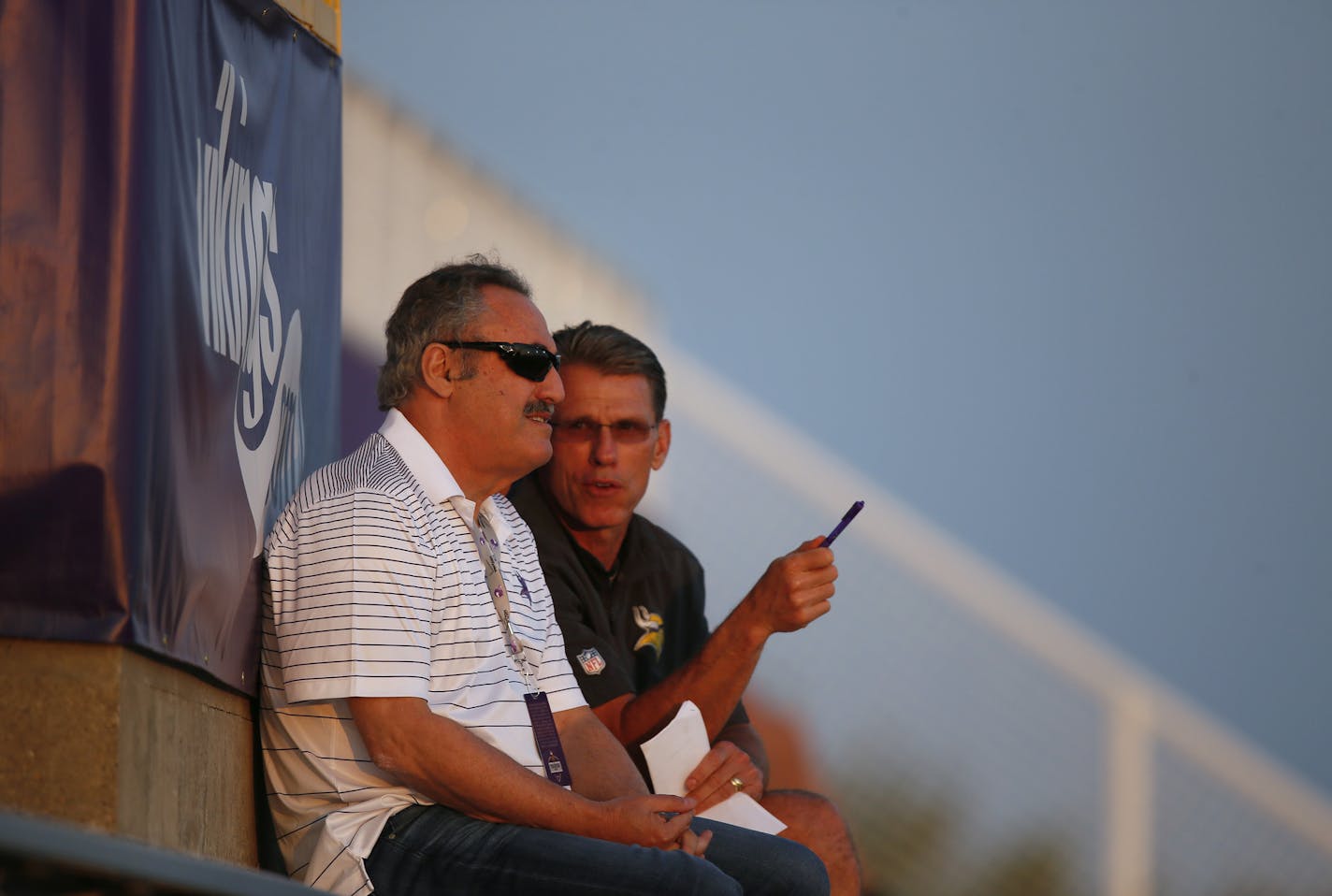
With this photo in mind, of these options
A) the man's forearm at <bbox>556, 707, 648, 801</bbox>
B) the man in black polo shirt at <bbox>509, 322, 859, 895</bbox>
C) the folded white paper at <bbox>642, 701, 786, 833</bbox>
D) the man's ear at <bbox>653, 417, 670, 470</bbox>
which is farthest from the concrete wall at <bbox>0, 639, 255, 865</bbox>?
the man's ear at <bbox>653, 417, 670, 470</bbox>

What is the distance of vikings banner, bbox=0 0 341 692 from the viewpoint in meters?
2.21

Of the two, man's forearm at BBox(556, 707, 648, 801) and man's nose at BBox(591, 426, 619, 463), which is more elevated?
man's nose at BBox(591, 426, 619, 463)

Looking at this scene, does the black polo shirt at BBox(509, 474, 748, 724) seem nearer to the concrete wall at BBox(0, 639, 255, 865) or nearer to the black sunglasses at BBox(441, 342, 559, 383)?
the black sunglasses at BBox(441, 342, 559, 383)

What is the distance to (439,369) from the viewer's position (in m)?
3.12

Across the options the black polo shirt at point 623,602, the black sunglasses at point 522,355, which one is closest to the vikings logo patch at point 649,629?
the black polo shirt at point 623,602

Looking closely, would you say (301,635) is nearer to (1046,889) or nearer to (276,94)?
(276,94)

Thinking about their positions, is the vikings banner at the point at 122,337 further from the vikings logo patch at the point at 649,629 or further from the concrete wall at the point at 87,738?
the vikings logo patch at the point at 649,629

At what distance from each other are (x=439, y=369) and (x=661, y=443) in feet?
3.48

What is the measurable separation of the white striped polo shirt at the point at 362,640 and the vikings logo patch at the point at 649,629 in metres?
0.85

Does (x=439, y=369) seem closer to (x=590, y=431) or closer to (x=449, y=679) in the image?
(x=449, y=679)

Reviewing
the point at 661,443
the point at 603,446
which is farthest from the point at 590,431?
the point at 661,443

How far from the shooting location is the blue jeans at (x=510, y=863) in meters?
2.54

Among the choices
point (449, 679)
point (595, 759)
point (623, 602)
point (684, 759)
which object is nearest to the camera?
point (449, 679)

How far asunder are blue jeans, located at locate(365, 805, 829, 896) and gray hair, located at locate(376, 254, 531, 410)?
0.86m
